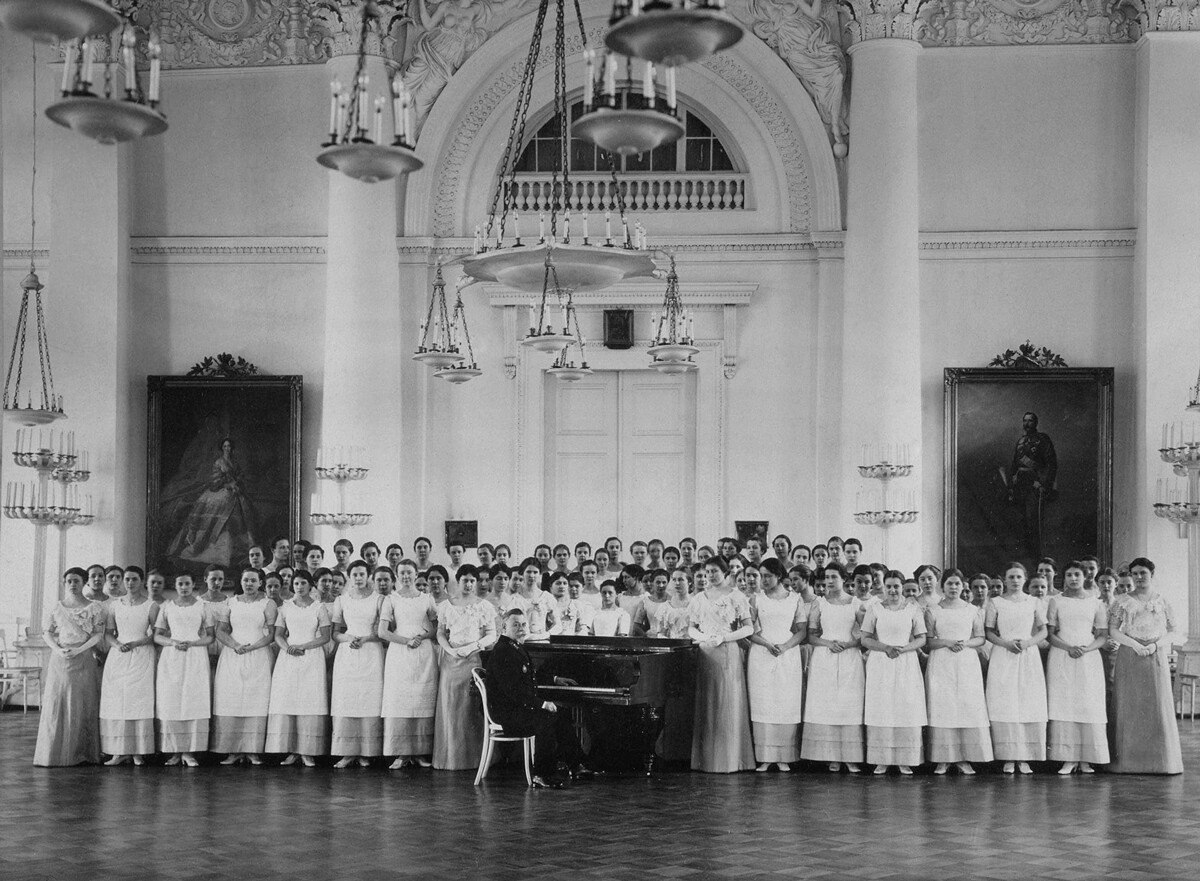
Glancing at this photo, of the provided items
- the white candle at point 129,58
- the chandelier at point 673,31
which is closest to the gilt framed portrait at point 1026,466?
the chandelier at point 673,31

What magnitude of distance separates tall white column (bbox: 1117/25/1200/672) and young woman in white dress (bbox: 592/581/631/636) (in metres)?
7.12

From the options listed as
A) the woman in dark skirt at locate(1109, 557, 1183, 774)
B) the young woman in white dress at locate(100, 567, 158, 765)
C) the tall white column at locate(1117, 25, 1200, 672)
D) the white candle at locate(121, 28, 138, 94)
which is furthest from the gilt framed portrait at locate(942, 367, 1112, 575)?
the white candle at locate(121, 28, 138, 94)

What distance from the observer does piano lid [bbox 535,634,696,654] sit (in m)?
11.0

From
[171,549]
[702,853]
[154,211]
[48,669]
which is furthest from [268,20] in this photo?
[702,853]

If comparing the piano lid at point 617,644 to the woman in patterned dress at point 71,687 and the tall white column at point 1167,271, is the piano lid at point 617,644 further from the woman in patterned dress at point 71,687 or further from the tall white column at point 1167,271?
the tall white column at point 1167,271

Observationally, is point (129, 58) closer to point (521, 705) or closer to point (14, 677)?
point (521, 705)

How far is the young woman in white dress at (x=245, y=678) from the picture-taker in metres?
11.8

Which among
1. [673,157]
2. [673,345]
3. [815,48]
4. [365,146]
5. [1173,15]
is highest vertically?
[1173,15]

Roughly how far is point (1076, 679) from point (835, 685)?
1.93 m

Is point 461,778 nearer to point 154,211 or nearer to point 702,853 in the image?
point 702,853

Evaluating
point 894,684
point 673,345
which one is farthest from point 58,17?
point 894,684

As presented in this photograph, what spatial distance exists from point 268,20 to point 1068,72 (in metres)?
9.75

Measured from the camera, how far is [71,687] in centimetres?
1182

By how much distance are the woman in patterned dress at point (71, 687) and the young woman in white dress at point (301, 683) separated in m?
1.49
